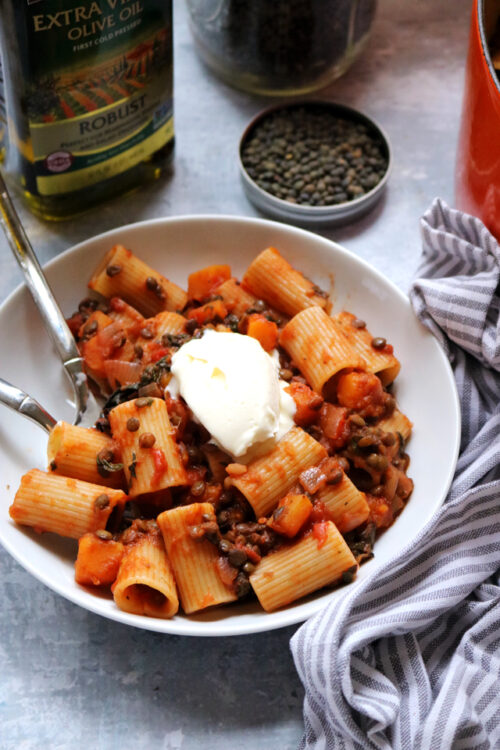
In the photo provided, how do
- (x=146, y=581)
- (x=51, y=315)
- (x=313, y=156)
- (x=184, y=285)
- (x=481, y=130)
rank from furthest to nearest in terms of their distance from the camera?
(x=313, y=156)
(x=184, y=285)
(x=51, y=315)
(x=481, y=130)
(x=146, y=581)

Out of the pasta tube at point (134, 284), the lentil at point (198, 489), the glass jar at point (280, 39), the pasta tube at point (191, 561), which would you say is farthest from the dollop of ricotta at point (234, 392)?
the glass jar at point (280, 39)

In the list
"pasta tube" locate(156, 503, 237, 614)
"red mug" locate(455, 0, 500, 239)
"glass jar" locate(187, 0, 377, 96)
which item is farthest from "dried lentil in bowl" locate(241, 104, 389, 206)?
"pasta tube" locate(156, 503, 237, 614)

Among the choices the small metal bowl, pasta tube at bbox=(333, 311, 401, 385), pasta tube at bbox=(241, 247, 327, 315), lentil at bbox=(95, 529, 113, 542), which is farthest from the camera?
the small metal bowl

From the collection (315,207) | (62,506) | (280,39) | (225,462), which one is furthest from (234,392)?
(280,39)

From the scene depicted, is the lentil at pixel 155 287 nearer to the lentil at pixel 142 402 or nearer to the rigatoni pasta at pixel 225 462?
the rigatoni pasta at pixel 225 462

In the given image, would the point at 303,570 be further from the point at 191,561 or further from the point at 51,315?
the point at 51,315

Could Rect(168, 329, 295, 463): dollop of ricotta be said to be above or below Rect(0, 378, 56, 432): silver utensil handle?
above

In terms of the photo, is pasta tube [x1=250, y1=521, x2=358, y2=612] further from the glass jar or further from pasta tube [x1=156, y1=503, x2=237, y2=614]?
the glass jar
